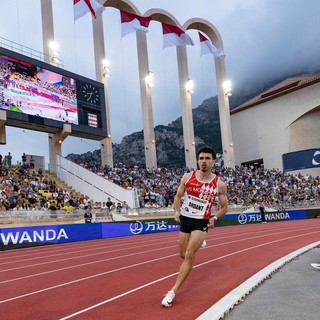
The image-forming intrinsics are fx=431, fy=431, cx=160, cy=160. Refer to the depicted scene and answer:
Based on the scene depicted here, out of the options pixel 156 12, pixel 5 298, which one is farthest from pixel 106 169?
pixel 5 298

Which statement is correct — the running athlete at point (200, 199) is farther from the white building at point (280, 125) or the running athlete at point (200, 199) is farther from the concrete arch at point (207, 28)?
the white building at point (280, 125)

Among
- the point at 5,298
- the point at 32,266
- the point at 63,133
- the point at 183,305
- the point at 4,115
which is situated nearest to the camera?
the point at 183,305

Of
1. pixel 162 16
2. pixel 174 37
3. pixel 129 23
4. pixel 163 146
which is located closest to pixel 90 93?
pixel 129 23

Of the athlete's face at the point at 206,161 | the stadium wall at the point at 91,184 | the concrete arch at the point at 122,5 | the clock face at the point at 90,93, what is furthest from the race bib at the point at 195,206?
the concrete arch at the point at 122,5

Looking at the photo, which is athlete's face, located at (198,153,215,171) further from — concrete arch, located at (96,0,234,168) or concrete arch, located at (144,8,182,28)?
concrete arch, located at (144,8,182,28)

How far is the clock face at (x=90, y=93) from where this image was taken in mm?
31789

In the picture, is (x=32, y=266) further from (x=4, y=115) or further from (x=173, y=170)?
(x=173, y=170)

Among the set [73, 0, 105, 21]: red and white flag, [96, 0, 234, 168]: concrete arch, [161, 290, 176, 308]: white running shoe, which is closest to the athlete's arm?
[161, 290, 176, 308]: white running shoe

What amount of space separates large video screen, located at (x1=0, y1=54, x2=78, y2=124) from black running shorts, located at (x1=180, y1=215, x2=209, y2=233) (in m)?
22.4

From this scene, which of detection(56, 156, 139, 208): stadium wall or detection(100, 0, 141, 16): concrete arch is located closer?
detection(56, 156, 139, 208): stadium wall

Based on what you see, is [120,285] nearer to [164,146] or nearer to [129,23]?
[129,23]

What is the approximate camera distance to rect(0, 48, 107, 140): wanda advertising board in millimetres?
26297

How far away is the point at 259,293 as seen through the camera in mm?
5863

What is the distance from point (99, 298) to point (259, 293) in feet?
7.30
